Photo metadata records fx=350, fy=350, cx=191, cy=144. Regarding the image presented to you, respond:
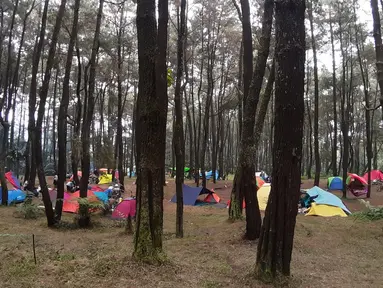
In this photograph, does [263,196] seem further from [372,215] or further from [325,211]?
[372,215]

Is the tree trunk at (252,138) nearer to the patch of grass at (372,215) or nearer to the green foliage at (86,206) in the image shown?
the green foliage at (86,206)

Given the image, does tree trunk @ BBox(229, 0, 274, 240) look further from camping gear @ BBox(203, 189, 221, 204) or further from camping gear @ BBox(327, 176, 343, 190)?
camping gear @ BBox(327, 176, 343, 190)

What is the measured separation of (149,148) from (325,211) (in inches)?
354

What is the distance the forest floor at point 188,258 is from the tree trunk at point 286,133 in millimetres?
591

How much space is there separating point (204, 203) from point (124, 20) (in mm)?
10448

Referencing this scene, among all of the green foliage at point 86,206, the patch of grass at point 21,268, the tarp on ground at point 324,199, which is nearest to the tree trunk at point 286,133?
the patch of grass at point 21,268

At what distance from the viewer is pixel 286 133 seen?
4312 millimetres

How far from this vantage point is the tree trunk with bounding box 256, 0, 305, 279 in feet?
14.2

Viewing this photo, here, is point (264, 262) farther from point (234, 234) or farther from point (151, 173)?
point (234, 234)

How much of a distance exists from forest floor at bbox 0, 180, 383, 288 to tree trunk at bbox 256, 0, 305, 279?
591 mm

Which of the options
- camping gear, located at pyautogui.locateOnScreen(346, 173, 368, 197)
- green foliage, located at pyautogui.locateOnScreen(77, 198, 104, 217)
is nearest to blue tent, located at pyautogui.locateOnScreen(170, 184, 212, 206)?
Result: green foliage, located at pyautogui.locateOnScreen(77, 198, 104, 217)

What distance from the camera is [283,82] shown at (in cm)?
435

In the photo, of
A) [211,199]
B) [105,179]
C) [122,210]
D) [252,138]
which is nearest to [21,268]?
[252,138]

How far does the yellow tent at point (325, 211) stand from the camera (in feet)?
38.2
